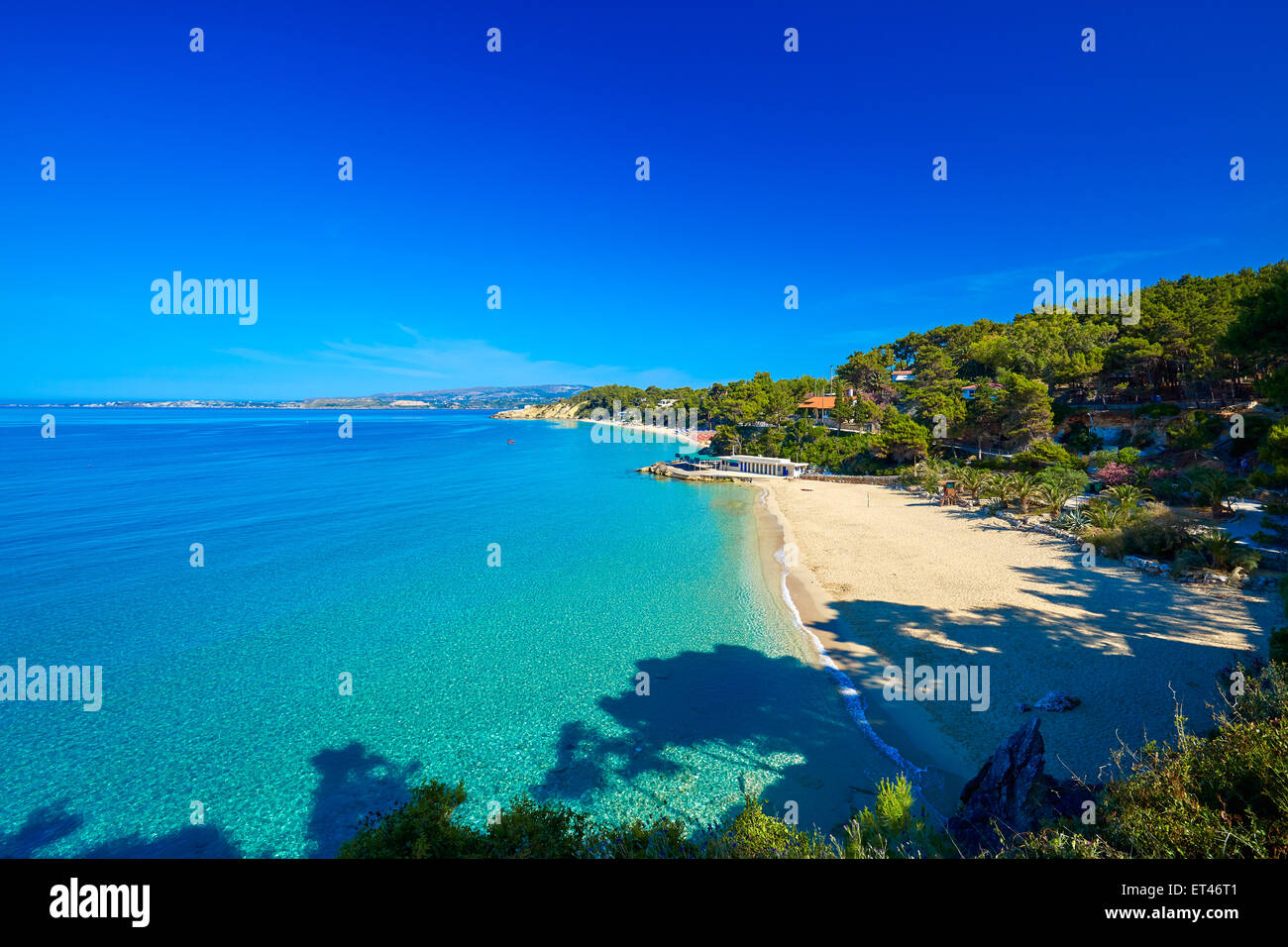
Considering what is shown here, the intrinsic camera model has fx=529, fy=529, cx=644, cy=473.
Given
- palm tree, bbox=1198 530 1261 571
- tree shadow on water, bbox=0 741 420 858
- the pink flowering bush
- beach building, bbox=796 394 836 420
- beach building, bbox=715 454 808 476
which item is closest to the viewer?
tree shadow on water, bbox=0 741 420 858

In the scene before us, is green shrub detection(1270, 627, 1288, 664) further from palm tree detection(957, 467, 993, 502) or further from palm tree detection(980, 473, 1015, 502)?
palm tree detection(957, 467, 993, 502)

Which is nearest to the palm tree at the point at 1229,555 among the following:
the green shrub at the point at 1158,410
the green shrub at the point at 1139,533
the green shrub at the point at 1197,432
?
the green shrub at the point at 1139,533

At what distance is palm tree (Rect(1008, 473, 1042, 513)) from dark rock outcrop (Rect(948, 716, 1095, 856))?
25112 mm

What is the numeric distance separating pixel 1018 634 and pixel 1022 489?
56.8ft

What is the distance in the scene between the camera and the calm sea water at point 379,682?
966cm

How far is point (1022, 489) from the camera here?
28.1m

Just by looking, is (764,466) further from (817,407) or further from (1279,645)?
(1279,645)

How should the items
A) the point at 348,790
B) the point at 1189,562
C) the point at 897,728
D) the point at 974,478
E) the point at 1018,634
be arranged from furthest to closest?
the point at 974,478, the point at 1189,562, the point at 1018,634, the point at 897,728, the point at 348,790

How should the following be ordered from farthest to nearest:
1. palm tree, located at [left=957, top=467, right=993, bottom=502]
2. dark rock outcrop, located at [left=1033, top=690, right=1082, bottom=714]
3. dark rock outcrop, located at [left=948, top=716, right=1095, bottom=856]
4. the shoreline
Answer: palm tree, located at [left=957, top=467, right=993, bottom=502]
dark rock outcrop, located at [left=1033, top=690, right=1082, bottom=714]
the shoreline
dark rock outcrop, located at [left=948, top=716, right=1095, bottom=856]

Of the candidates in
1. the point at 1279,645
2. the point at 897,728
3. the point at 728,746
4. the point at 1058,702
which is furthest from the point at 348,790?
the point at 1279,645

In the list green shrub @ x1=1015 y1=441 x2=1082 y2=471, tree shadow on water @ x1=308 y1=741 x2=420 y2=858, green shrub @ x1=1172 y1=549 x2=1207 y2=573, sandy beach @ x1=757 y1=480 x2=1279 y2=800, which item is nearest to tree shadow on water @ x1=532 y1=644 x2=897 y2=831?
sandy beach @ x1=757 y1=480 x2=1279 y2=800

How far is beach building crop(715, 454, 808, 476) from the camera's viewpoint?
5250 centimetres
